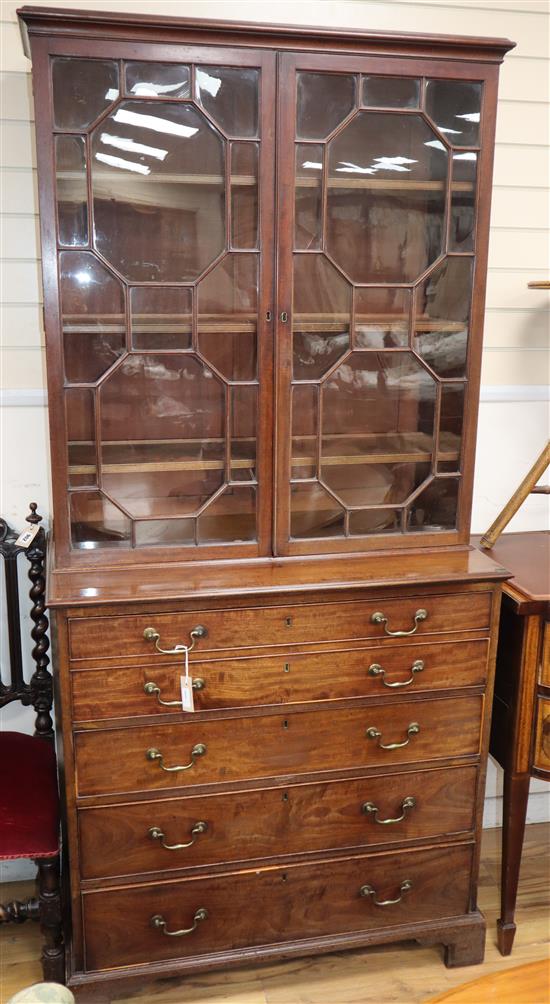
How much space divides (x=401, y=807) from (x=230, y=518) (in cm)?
79

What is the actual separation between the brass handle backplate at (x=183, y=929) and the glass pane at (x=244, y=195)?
58.3 inches

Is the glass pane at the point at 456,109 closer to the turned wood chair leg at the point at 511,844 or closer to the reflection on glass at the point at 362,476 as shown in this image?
the reflection on glass at the point at 362,476

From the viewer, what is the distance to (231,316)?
6.21 feet

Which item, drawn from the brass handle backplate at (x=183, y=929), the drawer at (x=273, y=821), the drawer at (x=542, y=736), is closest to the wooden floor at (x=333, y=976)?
the brass handle backplate at (x=183, y=929)

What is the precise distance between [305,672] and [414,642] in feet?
0.85

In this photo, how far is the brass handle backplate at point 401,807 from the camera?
204cm

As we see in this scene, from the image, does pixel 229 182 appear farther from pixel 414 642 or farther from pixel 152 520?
pixel 414 642

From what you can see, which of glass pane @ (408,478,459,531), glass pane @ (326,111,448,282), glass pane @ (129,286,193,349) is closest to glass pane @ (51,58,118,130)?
glass pane @ (129,286,193,349)

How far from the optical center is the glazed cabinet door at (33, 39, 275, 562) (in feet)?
5.74

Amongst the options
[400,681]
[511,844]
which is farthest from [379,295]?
[511,844]

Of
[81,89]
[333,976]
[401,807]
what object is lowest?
[333,976]

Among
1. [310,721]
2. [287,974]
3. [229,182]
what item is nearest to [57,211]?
[229,182]

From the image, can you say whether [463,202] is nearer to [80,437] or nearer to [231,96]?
[231,96]

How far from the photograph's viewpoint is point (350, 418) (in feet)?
6.59
